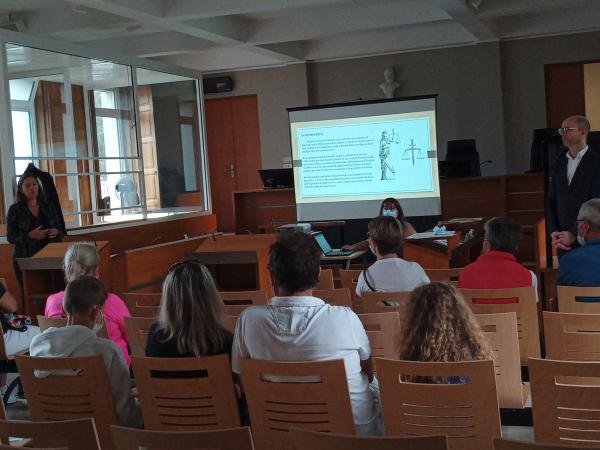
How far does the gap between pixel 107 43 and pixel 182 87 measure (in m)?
1.80

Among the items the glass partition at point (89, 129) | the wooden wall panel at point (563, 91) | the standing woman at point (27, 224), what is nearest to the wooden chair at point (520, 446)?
the standing woman at point (27, 224)

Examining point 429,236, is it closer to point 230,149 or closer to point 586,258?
point 586,258

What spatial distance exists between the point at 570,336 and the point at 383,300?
1.17m

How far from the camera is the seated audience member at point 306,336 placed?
107 inches

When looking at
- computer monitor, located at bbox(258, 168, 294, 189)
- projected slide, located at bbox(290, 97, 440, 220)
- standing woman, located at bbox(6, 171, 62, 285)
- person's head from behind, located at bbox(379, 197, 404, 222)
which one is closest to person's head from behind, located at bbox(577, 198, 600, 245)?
person's head from behind, located at bbox(379, 197, 404, 222)

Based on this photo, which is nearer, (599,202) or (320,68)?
(599,202)

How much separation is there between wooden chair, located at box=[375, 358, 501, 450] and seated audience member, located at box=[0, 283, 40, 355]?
2552 mm

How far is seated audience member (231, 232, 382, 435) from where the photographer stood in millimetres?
2715

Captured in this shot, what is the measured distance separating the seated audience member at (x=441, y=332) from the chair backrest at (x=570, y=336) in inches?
16.0

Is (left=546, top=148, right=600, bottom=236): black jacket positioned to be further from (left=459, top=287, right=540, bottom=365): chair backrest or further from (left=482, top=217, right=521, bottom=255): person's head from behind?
(left=459, top=287, right=540, bottom=365): chair backrest

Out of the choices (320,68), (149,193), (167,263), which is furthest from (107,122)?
(320,68)

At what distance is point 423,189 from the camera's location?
9422 mm

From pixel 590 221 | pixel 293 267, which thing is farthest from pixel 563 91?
pixel 293 267

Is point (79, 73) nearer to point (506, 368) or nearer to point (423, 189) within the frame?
point (423, 189)
